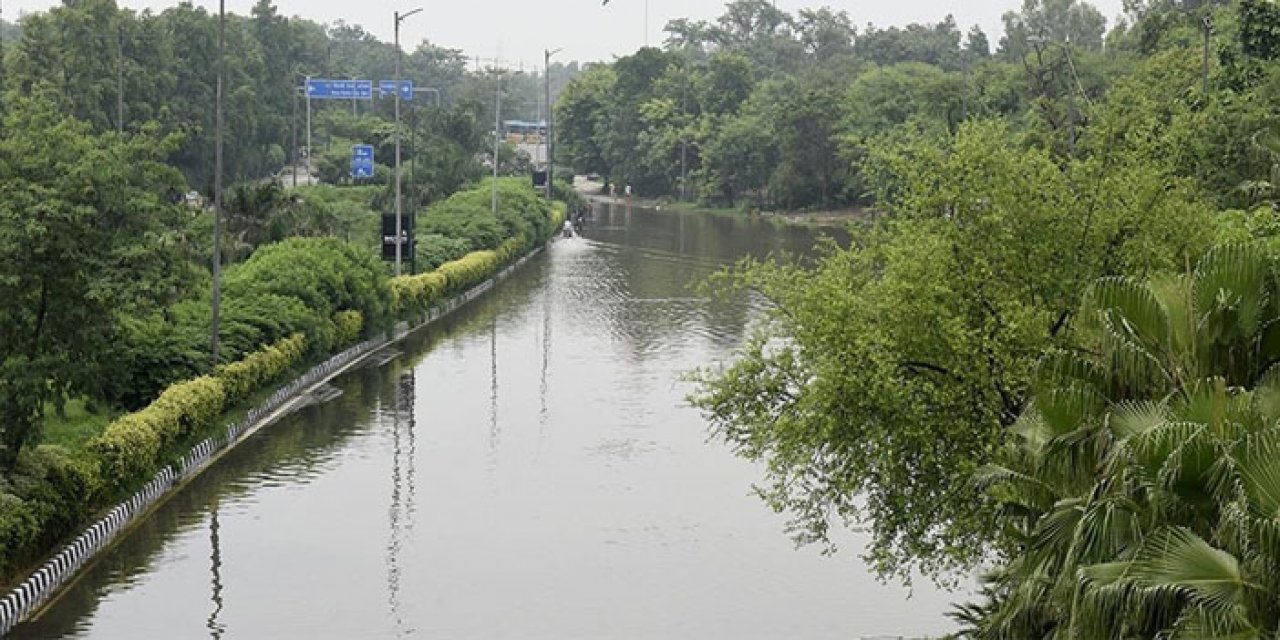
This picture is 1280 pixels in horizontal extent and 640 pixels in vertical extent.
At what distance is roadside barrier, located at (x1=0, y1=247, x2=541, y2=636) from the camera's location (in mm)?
23656

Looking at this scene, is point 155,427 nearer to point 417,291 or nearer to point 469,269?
point 417,291

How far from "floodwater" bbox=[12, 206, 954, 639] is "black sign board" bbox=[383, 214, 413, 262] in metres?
12.8

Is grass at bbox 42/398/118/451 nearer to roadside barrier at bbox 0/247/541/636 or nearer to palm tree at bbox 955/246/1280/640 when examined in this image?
roadside barrier at bbox 0/247/541/636

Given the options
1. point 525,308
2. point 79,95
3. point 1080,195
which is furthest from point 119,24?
point 1080,195

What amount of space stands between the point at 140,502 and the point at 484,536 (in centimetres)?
582

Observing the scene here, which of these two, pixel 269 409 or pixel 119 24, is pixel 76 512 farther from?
pixel 119 24

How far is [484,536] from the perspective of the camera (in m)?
29.2

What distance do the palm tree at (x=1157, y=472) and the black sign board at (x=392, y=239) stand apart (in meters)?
44.6

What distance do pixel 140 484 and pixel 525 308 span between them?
33385 millimetres

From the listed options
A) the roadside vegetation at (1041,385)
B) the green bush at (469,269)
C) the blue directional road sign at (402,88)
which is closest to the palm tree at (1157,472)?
the roadside vegetation at (1041,385)

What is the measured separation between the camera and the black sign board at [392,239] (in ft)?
199

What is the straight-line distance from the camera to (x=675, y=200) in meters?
137

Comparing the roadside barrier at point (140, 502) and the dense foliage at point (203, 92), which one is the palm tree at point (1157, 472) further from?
the dense foliage at point (203, 92)

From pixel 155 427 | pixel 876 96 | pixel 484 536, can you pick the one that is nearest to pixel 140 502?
pixel 155 427
